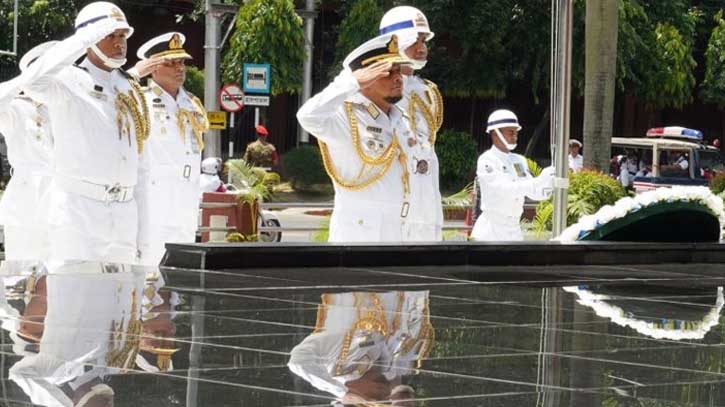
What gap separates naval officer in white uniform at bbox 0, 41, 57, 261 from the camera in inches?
454

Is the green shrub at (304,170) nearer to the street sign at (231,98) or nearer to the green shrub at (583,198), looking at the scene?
the street sign at (231,98)

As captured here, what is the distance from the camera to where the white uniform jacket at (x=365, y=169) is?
396 inches

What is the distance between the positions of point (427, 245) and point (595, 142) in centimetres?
1104

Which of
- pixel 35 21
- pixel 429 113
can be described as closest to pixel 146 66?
pixel 429 113

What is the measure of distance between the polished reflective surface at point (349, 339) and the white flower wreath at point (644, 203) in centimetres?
138

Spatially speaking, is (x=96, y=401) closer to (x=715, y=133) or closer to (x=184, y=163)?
(x=184, y=163)

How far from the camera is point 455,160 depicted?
3478 centimetres

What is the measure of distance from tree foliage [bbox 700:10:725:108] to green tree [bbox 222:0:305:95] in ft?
36.1

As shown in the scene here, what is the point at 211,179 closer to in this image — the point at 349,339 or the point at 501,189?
the point at 501,189

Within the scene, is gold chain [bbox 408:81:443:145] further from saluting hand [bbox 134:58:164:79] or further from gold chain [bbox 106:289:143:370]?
gold chain [bbox 106:289:143:370]

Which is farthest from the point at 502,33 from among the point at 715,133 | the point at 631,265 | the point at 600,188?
the point at 631,265

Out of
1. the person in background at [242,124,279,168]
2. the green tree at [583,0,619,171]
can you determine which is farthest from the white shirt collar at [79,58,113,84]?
the person in background at [242,124,279,168]

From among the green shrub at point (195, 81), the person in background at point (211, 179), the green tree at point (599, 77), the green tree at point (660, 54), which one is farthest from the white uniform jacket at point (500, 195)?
the green tree at point (660, 54)

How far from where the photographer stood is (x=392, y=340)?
5723 millimetres
